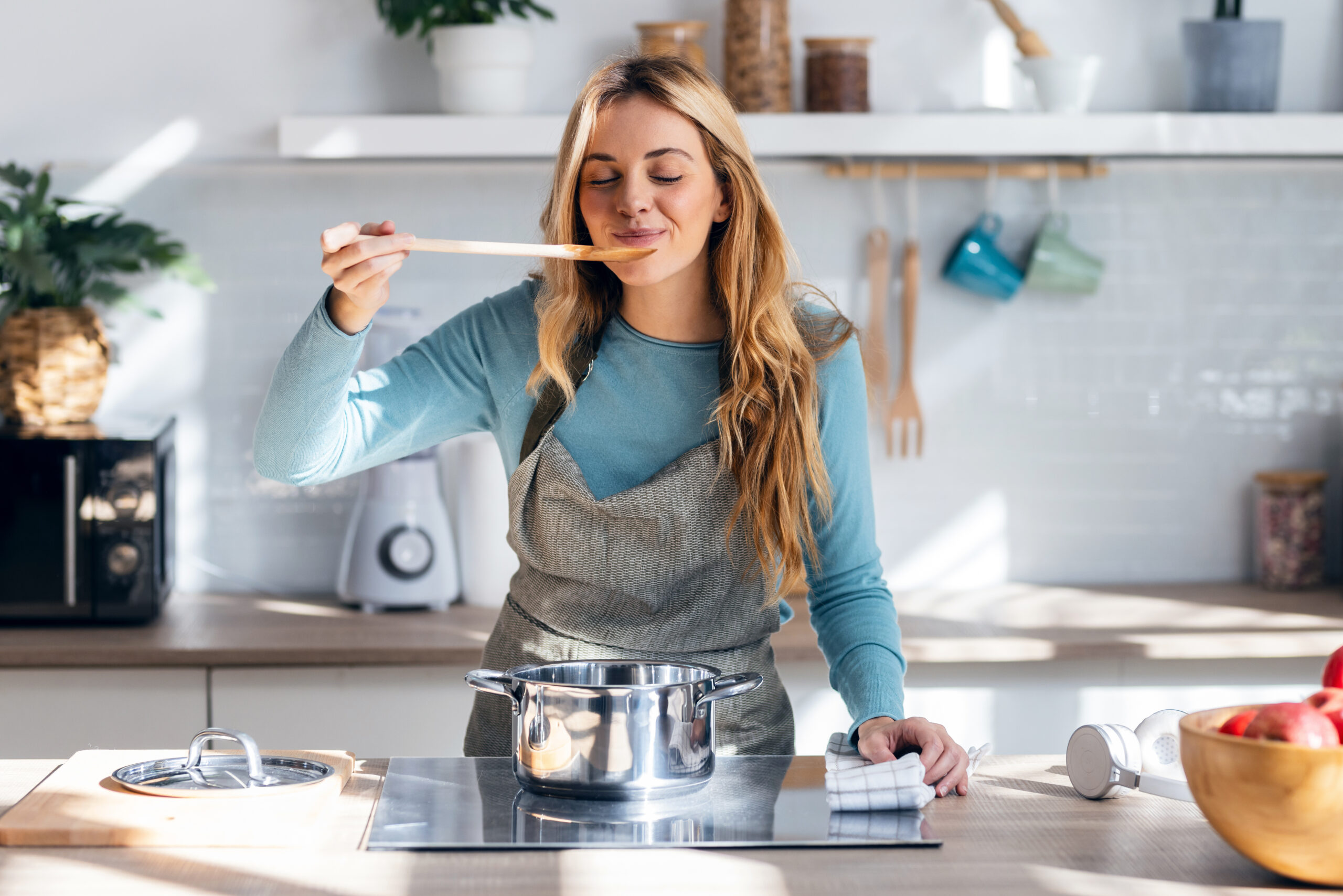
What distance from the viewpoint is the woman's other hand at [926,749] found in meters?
1.21

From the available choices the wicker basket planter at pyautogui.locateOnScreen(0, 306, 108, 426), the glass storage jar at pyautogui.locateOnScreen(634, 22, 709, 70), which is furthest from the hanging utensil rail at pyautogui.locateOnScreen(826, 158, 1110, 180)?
the wicker basket planter at pyautogui.locateOnScreen(0, 306, 108, 426)

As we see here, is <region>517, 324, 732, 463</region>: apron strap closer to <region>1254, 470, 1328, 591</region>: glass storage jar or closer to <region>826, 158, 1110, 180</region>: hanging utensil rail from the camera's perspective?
<region>826, 158, 1110, 180</region>: hanging utensil rail

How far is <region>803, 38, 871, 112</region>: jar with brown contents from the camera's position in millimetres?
2607

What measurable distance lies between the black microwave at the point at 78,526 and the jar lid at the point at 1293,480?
2214 mm

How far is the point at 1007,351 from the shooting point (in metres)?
2.86

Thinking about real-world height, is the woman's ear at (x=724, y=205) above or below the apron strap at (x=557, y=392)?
above

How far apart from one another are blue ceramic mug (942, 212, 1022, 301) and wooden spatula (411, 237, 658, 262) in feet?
4.34

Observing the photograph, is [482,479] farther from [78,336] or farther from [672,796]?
[672,796]

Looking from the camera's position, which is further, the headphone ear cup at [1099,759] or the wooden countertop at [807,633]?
the wooden countertop at [807,633]

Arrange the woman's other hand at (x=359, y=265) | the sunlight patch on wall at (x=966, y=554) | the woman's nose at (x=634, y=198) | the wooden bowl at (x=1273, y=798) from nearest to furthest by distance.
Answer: the wooden bowl at (x=1273, y=798) < the woman's other hand at (x=359, y=265) < the woman's nose at (x=634, y=198) < the sunlight patch on wall at (x=966, y=554)

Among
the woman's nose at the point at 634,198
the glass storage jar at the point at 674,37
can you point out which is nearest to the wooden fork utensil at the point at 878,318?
the glass storage jar at the point at 674,37

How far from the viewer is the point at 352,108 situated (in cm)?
272

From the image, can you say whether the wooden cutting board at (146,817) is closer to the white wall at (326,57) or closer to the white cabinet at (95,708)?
the white cabinet at (95,708)

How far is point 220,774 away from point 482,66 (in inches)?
67.4
